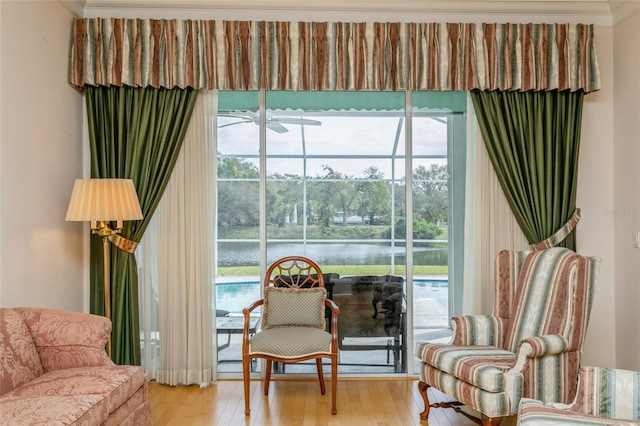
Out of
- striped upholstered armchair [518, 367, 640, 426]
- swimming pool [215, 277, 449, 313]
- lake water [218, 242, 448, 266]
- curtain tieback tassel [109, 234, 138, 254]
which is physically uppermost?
curtain tieback tassel [109, 234, 138, 254]

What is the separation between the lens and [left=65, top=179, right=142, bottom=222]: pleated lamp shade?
3496 millimetres

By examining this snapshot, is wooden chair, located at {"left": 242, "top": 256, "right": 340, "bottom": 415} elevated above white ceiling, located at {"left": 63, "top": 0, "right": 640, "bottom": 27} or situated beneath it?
situated beneath

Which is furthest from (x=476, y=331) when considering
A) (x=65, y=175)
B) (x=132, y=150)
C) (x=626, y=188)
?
(x=65, y=175)

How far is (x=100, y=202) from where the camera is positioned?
351 centimetres

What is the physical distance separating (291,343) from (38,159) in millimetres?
2026

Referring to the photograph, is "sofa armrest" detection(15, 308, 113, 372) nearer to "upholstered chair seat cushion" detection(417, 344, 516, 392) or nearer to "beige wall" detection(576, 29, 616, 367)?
"upholstered chair seat cushion" detection(417, 344, 516, 392)

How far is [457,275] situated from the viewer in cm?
439

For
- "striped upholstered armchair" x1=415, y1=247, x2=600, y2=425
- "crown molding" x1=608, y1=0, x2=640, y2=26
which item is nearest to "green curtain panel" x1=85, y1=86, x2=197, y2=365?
"striped upholstered armchair" x1=415, y1=247, x2=600, y2=425

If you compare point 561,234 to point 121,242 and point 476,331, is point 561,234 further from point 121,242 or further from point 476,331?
point 121,242

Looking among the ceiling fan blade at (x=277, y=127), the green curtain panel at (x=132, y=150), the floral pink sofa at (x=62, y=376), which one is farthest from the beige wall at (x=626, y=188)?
the floral pink sofa at (x=62, y=376)

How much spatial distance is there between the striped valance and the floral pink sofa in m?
1.92

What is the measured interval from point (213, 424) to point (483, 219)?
8.12ft

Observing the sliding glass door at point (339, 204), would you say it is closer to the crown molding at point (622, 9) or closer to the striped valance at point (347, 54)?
the striped valance at point (347, 54)

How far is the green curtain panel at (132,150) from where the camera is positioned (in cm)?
413
